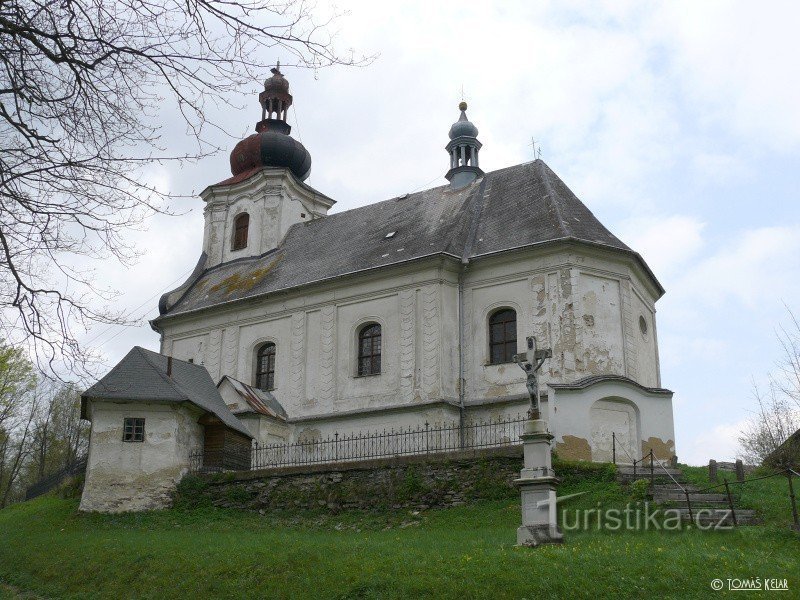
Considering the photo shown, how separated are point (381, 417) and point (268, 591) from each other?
12.5 metres

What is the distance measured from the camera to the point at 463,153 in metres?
31.5

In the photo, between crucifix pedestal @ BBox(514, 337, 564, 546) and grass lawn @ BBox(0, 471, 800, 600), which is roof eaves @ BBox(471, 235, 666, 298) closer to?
grass lawn @ BBox(0, 471, 800, 600)

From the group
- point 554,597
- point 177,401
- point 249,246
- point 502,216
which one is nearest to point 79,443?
point 249,246

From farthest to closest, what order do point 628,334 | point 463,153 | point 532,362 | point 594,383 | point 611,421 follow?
1. point 463,153
2. point 628,334
3. point 611,421
4. point 594,383
5. point 532,362

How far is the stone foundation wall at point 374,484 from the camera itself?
17.6 meters

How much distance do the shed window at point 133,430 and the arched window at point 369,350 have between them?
697 centimetres

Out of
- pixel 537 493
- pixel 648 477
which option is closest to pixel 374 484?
pixel 648 477

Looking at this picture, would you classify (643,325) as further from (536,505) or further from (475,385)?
(536,505)

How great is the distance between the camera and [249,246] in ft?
105

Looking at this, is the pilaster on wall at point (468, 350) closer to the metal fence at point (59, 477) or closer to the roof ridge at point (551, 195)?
the roof ridge at point (551, 195)

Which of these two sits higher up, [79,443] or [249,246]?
[249,246]

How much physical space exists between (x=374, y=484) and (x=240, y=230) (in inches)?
669

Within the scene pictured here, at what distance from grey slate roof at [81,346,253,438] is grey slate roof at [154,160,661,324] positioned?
5166mm

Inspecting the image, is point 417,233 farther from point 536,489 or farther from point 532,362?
point 536,489
